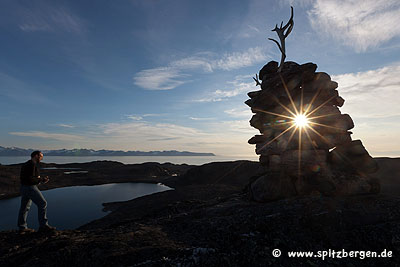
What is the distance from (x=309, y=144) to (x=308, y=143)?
0.09 metres

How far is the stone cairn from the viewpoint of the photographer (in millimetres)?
11938

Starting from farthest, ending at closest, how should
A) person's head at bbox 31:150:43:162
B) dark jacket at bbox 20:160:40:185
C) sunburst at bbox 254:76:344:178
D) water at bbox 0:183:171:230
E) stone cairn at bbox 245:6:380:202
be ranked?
water at bbox 0:183:171:230 → sunburst at bbox 254:76:344:178 → stone cairn at bbox 245:6:380:202 → person's head at bbox 31:150:43:162 → dark jacket at bbox 20:160:40:185

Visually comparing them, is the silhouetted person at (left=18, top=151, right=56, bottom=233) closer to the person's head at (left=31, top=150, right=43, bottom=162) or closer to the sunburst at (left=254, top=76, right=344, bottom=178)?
the person's head at (left=31, top=150, right=43, bottom=162)

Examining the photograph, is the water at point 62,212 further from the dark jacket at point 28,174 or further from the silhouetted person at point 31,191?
the dark jacket at point 28,174

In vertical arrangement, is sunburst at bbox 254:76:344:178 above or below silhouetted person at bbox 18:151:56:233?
above

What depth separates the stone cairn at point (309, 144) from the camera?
11938 millimetres

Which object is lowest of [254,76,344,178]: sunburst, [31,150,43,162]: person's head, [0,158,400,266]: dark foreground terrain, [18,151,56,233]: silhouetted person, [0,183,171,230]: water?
[0,183,171,230]: water

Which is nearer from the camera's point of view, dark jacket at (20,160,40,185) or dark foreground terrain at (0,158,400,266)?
dark foreground terrain at (0,158,400,266)

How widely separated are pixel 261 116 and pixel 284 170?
4.46 metres

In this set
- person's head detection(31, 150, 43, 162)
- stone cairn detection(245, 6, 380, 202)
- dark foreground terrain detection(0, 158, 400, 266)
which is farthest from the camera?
stone cairn detection(245, 6, 380, 202)

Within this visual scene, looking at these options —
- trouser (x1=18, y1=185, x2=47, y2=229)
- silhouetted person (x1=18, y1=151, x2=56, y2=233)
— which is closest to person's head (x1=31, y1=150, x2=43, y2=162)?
silhouetted person (x1=18, y1=151, x2=56, y2=233)

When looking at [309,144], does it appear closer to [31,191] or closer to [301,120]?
[301,120]

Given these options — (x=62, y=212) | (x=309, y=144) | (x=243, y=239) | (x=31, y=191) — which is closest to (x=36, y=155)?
(x=31, y=191)

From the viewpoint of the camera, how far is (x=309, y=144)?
13.1 meters
